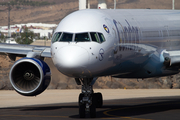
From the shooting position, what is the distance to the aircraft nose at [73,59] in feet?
54.0

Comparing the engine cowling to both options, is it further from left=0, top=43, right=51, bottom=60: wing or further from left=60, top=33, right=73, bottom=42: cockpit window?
left=60, top=33, right=73, bottom=42: cockpit window

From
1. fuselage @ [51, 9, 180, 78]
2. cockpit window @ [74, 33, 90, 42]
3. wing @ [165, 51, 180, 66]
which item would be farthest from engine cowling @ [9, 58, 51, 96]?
wing @ [165, 51, 180, 66]

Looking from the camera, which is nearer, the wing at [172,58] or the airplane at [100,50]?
the airplane at [100,50]

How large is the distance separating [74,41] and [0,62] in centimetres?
2713

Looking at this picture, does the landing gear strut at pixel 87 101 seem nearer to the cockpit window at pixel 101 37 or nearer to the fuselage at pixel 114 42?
the fuselage at pixel 114 42

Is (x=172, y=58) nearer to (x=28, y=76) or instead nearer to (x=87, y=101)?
(x=87, y=101)

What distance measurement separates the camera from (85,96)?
18359 mm

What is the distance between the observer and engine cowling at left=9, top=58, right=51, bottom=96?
2101 centimetres

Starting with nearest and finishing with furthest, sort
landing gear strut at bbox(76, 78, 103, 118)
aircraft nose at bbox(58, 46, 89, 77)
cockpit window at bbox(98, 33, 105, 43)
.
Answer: aircraft nose at bbox(58, 46, 89, 77) < cockpit window at bbox(98, 33, 105, 43) < landing gear strut at bbox(76, 78, 103, 118)

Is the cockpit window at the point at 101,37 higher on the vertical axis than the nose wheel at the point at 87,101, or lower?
higher

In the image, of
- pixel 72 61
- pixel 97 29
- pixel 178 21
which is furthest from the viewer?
pixel 178 21

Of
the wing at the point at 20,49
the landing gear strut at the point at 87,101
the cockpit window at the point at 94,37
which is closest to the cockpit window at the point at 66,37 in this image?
the cockpit window at the point at 94,37

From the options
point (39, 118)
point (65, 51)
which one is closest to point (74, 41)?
point (65, 51)

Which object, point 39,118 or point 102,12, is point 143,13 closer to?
point 102,12
